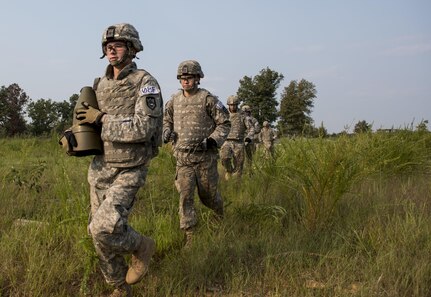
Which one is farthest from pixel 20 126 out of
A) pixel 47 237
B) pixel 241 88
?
pixel 47 237

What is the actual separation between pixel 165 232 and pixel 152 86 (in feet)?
5.22

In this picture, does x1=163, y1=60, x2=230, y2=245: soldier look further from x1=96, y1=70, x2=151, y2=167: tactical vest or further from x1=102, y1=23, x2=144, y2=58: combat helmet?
x1=102, y1=23, x2=144, y2=58: combat helmet

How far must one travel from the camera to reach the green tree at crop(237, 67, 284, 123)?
47812 mm

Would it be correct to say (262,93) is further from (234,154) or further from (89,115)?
(89,115)

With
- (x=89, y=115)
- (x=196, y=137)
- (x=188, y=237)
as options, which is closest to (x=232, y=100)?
(x=196, y=137)

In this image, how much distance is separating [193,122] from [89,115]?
2088 mm

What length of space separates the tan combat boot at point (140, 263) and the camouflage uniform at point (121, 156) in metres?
0.06

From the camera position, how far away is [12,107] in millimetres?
48594

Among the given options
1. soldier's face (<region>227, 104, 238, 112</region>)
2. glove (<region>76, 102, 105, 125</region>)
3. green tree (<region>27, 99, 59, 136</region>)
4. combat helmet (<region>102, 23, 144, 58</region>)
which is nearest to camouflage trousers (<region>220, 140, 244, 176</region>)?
soldier's face (<region>227, 104, 238, 112</region>)

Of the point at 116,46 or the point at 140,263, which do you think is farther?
the point at 116,46

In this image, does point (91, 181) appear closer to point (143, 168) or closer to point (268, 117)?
point (143, 168)

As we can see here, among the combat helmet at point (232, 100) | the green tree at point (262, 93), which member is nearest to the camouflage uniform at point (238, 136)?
the combat helmet at point (232, 100)

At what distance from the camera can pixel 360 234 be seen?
3.71 m

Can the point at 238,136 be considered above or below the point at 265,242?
above
